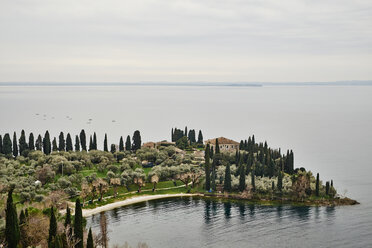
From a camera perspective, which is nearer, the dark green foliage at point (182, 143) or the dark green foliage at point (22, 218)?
the dark green foliage at point (22, 218)

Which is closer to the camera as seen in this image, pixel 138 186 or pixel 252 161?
pixel 138 186

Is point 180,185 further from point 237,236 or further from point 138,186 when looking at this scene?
point 237,236

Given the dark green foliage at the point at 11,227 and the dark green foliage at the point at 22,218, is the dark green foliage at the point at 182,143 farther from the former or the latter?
the dark green foliage at the point at 11,227

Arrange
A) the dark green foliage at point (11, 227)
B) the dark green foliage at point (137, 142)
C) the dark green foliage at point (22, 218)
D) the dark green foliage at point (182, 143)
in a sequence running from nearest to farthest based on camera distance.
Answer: the dark green foliage at point (11, 227), the dark green foliage at point (22, 218), the dark green foliage at point (137, 142), the dark green foliage at point (182, 143)

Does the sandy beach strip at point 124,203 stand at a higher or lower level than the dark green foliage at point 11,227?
lower

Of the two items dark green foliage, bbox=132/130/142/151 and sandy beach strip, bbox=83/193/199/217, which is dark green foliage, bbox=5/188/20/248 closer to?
sandy beach strip, bbox=83/193/199/217

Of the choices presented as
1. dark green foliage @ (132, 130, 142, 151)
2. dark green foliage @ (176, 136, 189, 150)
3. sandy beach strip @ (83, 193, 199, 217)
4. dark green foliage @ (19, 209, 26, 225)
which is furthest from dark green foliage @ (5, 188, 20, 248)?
dark green foliage @ (176, 136, 189, 150)

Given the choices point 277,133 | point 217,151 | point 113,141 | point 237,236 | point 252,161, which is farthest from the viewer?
point 277,133

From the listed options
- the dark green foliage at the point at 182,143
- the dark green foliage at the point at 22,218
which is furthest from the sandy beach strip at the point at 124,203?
the dark green foliage at the point at 182,143

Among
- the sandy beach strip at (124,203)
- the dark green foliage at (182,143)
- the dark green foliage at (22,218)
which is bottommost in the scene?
the sandy beach strip at (124,203)

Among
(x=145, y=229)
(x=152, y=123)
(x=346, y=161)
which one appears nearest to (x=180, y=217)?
(x=145, y=229)

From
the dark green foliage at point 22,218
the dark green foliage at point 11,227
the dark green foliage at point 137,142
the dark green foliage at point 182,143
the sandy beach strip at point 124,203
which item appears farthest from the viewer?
the dark green foliage at point 182,143
